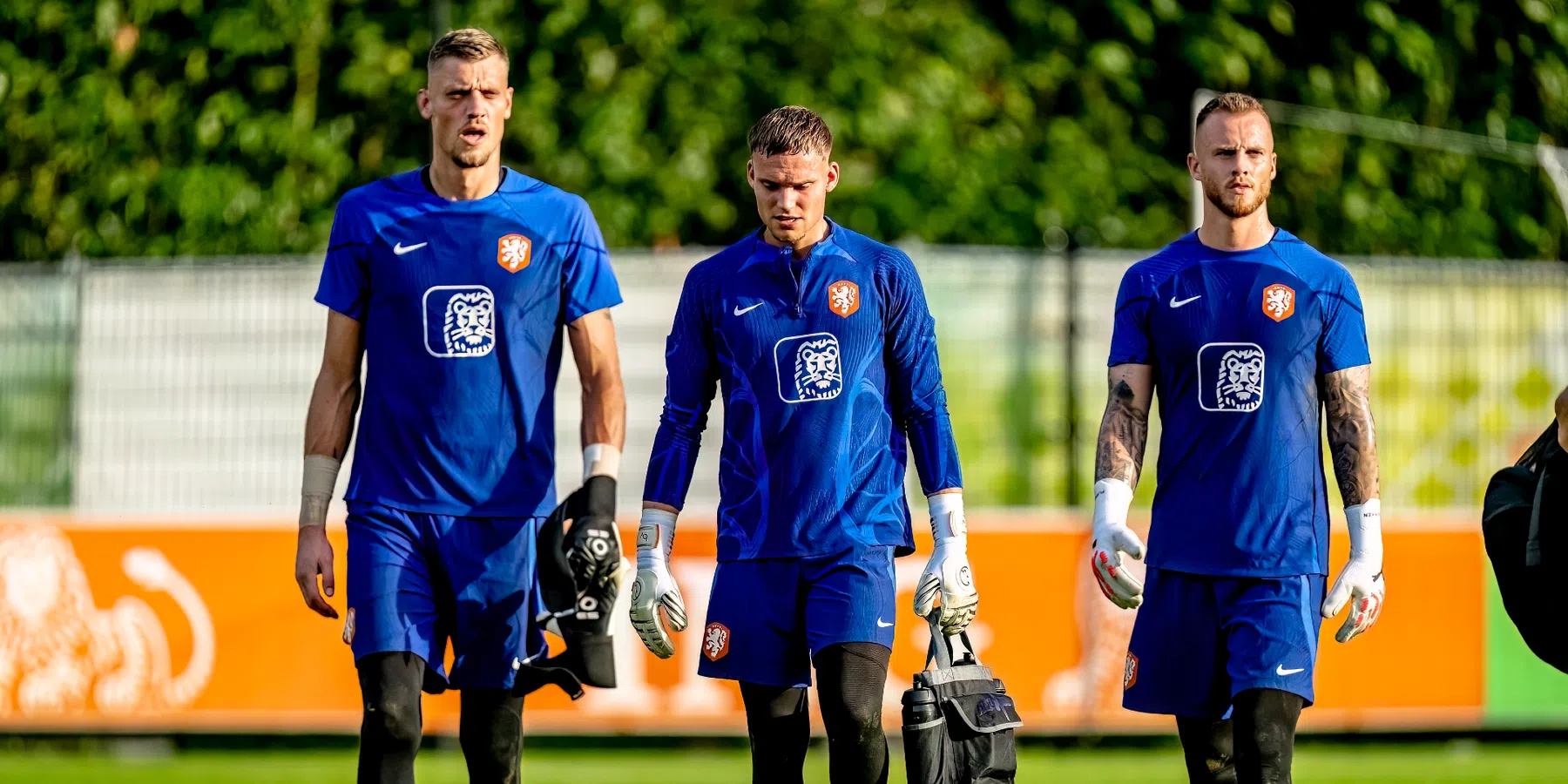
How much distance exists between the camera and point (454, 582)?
21.2ft

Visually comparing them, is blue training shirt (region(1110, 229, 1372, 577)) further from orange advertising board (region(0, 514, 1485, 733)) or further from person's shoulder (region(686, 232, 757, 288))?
orange advertising board (region(0, 514, 1485, 733))

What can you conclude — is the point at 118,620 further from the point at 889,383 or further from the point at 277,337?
the point at 889,383

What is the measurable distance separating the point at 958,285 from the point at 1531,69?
325 inches

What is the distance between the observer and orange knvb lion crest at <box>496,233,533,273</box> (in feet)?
21.6

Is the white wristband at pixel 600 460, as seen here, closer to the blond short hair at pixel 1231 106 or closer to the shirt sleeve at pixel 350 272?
the shirt sleeve at pixel 350 272

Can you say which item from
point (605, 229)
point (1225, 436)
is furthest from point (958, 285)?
point (1225, 436)

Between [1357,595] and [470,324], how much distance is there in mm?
2768

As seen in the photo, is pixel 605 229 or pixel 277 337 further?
pixel 605 229

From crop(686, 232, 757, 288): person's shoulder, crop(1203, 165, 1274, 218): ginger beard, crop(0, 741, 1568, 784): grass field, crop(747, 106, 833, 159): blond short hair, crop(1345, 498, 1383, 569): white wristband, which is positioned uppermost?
crop(747, 106, 833, 159): blond short hair

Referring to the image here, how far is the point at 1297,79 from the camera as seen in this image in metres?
18.7

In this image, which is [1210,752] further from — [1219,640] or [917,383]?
[917,383]

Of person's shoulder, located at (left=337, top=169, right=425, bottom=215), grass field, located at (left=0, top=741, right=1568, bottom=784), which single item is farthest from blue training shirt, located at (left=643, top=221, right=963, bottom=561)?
grass field, located at (left=0, top=741, right=1568, bottom=784)

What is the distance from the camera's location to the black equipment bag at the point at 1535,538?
5.86 metres

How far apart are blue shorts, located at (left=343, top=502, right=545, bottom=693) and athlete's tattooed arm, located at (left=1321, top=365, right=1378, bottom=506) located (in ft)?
8.18
